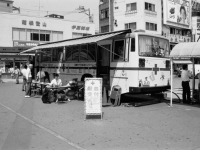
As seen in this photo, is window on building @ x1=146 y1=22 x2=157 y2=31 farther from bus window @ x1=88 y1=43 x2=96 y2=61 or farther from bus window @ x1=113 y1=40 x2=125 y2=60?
bus window @ x1=113 y1=40 x2=125 y2=60

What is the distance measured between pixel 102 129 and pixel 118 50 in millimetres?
5024

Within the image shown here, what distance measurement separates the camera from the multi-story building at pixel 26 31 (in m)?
32.0

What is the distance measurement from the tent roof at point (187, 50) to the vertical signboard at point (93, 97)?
3.97 metres

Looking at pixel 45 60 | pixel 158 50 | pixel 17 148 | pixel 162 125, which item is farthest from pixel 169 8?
pixel 17 148

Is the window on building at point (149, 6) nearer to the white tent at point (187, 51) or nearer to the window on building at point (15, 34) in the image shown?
the window on building at point (15, 34)

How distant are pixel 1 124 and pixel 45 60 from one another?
10.5 metres

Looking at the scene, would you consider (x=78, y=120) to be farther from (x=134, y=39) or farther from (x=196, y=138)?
(x=134, y=39)

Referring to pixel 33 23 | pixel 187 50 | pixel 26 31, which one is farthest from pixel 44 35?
pixel 187 50

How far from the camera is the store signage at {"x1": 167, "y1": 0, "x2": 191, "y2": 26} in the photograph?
38562 mm

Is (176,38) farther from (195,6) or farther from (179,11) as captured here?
(195,6)

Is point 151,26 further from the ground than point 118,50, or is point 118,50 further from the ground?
point 151,26

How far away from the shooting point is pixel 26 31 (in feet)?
111

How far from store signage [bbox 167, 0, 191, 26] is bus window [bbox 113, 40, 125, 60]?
1188 inches

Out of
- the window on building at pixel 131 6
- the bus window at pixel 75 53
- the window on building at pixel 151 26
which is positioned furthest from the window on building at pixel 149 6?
the bus window at pixel 75 53
